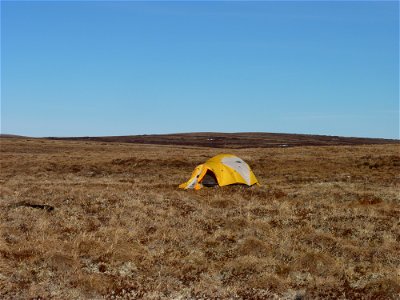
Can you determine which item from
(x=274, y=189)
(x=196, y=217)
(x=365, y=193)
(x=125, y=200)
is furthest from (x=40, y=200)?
(x=365, y=193)

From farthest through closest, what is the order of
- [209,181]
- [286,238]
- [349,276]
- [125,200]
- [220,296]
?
[209,181]
[125,200]
[286,238]
[349,276]
[220,296]

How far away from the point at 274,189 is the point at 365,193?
16.8 ft

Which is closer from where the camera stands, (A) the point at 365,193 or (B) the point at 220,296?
(B) the point at 220,296

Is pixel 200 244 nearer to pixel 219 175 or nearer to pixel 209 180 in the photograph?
pixel 219 175

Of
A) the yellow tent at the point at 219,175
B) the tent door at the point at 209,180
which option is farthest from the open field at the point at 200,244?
the tent door at the point at 209,180

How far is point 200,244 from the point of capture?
14.0 meters

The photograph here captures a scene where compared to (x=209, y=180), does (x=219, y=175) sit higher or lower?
higher

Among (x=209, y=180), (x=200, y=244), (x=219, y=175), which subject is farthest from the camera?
(x=209, y=180)

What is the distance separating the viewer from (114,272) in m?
11.5

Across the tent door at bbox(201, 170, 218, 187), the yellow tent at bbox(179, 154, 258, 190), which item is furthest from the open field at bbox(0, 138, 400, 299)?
the tent door at bbox(201, 170, 218, 187)

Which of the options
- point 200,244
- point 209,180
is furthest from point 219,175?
point 200,244

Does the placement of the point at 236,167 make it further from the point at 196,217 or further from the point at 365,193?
the point at 196,217

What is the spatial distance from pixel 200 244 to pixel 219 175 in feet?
46.0

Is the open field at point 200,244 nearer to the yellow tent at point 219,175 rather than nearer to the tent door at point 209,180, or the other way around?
the yellow tent at point 219,175
